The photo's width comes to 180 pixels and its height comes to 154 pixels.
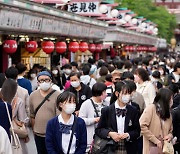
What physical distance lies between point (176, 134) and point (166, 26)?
62378 mm

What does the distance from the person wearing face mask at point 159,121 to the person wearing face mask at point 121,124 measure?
135 millimetres

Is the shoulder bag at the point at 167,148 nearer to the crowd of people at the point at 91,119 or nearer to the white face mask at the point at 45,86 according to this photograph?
the crowd of people at the point at 91,119

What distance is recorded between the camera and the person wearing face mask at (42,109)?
848cm

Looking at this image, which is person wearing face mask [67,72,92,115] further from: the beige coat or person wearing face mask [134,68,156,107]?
the beige coat

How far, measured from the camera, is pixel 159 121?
739cm

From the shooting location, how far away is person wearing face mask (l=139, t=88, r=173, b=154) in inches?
289

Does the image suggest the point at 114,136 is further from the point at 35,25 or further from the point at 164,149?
the point at 35,25

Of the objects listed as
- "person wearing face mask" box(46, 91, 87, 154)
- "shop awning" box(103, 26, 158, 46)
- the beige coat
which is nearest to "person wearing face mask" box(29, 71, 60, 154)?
the beige coat

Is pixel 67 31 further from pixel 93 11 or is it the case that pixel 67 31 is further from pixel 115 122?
pixel 115 122

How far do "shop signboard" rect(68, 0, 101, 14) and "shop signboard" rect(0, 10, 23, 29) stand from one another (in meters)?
9.43

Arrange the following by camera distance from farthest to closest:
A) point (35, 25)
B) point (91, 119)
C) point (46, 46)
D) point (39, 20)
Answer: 1. point (46, 46)
2. point (39, 20)
3. point (35, 25)
4. point (91, 119)

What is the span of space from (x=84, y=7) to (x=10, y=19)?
1117 centimetres

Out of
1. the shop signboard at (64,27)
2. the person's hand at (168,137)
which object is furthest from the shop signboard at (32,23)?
the person's hand at (168,137)

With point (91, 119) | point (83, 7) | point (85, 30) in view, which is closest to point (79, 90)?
point (91, 119)
